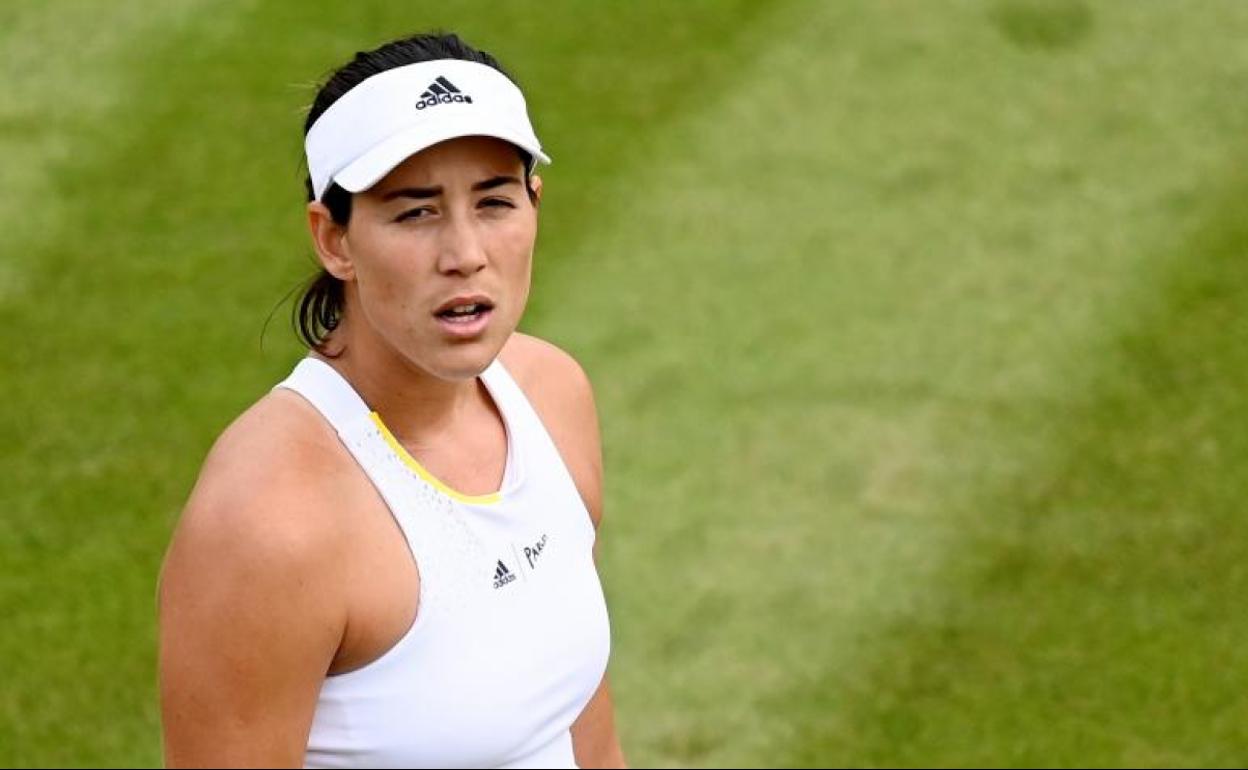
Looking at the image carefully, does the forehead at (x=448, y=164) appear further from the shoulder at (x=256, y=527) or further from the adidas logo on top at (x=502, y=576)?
the adidas logo on top at (x=502, y=576)

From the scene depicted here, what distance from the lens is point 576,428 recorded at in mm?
4156

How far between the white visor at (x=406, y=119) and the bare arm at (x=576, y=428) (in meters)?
0.60

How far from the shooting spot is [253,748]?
11.0 feet

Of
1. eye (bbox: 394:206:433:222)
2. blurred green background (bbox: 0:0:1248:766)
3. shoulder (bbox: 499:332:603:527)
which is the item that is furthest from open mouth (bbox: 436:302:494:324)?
blurred green background (bbox: 0:0:1248:766)

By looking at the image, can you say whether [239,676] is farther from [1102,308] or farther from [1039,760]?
[1102,308]

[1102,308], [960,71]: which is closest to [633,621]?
[1102,308]

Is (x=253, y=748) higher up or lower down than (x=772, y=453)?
higher up

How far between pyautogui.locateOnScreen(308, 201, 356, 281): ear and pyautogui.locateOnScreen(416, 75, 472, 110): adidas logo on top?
0.83 ft

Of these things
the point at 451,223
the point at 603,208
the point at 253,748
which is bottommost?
the point at 603,208

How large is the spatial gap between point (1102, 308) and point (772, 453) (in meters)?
1.17

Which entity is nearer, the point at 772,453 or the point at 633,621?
the point at 633,621

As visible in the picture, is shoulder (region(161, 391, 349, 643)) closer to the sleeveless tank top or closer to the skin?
the skin

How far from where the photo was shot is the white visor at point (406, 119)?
3484mm

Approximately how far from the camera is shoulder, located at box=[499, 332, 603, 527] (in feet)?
13.4
